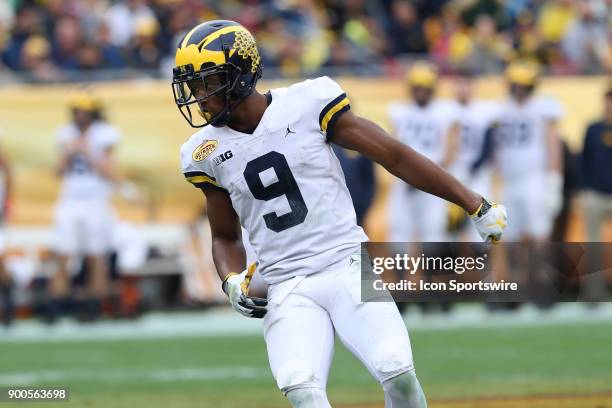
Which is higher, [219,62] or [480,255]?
[219,62]

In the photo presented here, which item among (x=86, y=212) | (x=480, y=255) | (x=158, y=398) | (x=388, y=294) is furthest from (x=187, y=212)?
(x=388, y=294)

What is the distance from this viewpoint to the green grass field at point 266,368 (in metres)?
8.59

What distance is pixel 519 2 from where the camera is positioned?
17.9m

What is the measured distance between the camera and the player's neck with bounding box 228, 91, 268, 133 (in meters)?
5.55

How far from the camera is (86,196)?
42.9 ft

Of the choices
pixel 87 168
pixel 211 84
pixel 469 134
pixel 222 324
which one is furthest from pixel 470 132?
pixel 211 84

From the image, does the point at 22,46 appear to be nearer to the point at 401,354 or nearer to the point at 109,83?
the point at 109,83

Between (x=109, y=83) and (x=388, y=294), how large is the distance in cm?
931

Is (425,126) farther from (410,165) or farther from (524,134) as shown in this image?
(410,165)

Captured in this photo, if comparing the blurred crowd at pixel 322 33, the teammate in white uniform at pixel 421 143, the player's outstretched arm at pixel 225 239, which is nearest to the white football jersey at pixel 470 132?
the teammate in white uniform at pixel 421 143

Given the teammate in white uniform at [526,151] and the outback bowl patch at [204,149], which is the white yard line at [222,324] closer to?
the teammate in white uniform at [526,151]

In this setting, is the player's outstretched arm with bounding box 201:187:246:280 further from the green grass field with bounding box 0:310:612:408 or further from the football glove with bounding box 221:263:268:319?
the green grass field with bounding box 0:310:612:408

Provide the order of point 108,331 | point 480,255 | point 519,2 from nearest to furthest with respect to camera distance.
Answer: point 480,255 < point 108,331 < point 519,2

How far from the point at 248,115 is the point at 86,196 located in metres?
7.77
